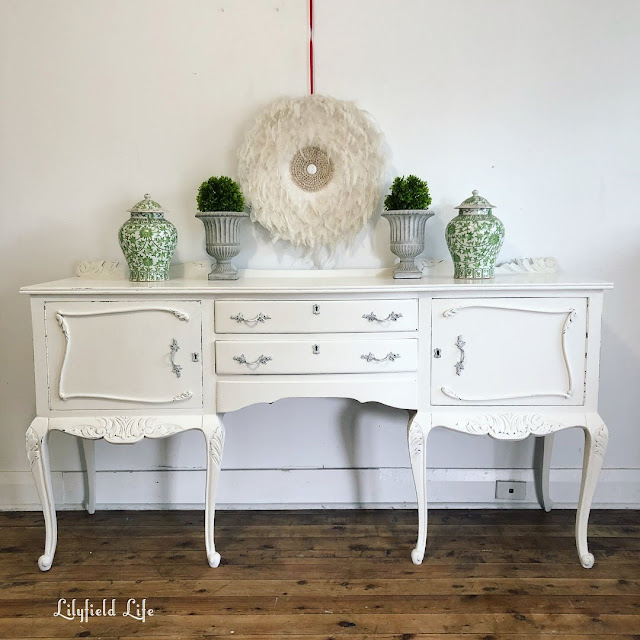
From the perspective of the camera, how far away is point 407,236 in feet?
7.33

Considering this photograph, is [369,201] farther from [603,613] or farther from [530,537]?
[603,613]

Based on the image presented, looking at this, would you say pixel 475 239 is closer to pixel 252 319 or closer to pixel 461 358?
pixel 461 358

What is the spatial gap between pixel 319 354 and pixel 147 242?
0.70 m

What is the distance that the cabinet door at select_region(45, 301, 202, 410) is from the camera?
6.65 feet

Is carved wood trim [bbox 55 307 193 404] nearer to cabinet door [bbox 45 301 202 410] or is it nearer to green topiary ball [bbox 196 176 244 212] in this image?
cabinet door [bbox 45 301 202 410]

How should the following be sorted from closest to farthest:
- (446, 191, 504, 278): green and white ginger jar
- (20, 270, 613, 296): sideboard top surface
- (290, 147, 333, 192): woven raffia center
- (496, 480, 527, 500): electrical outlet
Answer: (20, 270, 613, 296): sideboard top surface, (446, 191, 504, 278): green and white ginger jar, (290, 147, 333, 192): woven raffia center, (496, 480, 527, 500): electrical outlet

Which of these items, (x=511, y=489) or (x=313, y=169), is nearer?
(x=313, y=169)

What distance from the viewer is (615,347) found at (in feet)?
8.18

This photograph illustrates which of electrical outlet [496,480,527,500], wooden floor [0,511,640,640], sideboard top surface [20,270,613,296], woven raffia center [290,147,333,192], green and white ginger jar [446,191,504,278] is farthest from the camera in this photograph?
electrical outlet [496,480,527,500]

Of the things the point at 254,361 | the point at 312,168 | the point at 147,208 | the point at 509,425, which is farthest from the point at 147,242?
the point at 509,425

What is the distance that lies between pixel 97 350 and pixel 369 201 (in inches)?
42.4

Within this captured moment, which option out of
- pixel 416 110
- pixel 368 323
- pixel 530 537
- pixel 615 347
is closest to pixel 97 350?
pixel 368 323

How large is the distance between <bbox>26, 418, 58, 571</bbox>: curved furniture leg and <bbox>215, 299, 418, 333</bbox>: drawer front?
67 centimetres

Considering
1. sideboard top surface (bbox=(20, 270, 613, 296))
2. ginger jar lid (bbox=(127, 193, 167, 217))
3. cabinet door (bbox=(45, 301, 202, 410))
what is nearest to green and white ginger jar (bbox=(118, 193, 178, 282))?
Answer: ginger jar lid (bbox=(127, 193, 167, 217))
